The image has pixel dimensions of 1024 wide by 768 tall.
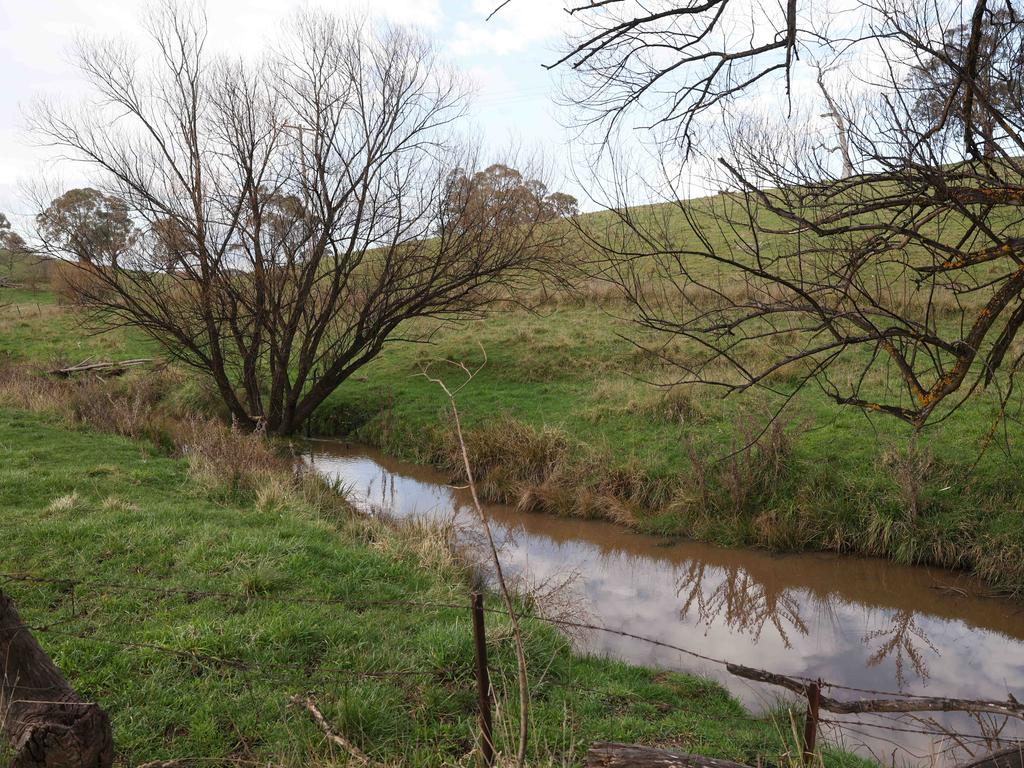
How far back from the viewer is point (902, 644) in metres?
7.20

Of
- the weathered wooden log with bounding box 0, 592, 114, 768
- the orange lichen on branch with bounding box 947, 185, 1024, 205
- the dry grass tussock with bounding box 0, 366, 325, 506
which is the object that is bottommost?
the dry grass tussock with bounding box 0, 366, 325, 506

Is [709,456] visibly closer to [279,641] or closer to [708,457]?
[708,457]

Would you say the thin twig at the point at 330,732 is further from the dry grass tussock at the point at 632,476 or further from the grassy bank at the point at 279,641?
the dry grass tussock at the point at 632,476

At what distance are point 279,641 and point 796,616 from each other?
18.0 feet

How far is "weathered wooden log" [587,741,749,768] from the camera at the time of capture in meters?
2.52

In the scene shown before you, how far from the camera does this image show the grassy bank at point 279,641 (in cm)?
412

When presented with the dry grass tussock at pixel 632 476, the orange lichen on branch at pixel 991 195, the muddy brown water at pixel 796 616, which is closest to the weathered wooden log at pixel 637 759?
the muddy brown water at pixel 796 616

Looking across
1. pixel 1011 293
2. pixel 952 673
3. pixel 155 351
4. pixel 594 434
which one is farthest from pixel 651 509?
pixel 155 351

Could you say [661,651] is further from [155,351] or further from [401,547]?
[155,351]

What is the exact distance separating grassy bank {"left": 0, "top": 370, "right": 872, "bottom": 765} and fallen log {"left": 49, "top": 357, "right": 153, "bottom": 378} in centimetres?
1217

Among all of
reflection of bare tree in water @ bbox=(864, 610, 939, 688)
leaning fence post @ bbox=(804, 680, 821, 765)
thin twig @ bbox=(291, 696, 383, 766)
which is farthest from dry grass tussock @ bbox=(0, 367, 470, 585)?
leaning fence post @ bbox=(804, 680, 821, 765)

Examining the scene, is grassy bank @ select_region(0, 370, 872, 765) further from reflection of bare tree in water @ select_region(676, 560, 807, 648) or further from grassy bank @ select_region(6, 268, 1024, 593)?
grassy bank @ select_region(6, 268, 1024, 593)

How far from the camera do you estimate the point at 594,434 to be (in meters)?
12.5

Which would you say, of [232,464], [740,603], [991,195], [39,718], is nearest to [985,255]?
[991,195]
